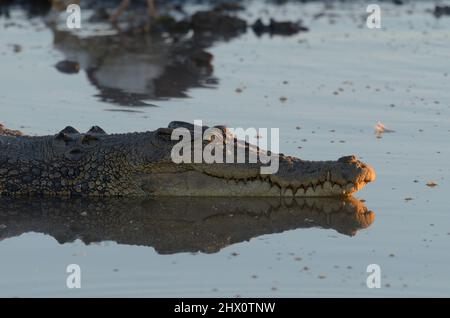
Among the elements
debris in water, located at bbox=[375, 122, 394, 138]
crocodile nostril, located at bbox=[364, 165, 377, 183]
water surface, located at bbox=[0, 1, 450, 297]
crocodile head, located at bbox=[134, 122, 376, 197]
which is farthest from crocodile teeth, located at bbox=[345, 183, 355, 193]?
debris in water, located at bbox=[375, 122, 394, 138]

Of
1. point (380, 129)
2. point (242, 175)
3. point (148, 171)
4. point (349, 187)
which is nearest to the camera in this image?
point (349, 187)

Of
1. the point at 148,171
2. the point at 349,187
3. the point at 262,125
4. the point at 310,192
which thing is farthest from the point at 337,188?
the point at 262,125

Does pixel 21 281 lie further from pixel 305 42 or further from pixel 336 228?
pixel 305 42

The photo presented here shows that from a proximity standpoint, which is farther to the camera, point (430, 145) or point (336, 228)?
point (430, 145)

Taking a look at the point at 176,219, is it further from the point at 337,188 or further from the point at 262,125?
the point at 262,125

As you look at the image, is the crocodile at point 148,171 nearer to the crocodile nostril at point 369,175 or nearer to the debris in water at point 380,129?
the crocodile nostril at point 369,175
